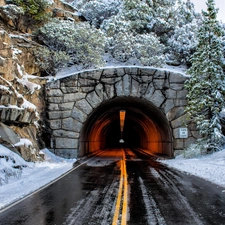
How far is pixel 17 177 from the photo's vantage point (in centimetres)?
1127

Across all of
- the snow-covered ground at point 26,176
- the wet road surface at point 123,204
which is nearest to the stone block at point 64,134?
the snow-covered ground at point 26,176

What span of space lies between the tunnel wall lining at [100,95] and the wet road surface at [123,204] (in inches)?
405

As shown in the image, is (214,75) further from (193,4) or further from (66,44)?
(193,4)

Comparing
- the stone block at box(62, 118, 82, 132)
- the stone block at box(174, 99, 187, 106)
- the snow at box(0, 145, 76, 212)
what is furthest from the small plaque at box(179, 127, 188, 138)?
the snow at box(0, 145, 76, 212)

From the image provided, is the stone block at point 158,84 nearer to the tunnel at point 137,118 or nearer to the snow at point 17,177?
the tunnel at point 137,118

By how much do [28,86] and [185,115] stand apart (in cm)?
1125

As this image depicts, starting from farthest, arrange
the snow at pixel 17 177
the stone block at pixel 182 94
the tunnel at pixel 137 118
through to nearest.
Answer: the tunnel at pixel 137 118, the stone block at pixel 182 94, the snow at pixel 17 177

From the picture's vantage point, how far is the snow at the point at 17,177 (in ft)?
26.9

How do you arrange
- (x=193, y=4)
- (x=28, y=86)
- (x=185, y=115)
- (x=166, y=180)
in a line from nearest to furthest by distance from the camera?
1. (x=166, y=180)
2. (x=28, y=86)
3. (x=185, y=115)
4. (x=193, y=4)

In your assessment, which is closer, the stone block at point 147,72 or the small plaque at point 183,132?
the small plaque at point 183,132

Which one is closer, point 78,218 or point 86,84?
point 78,218

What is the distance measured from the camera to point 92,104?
67.2 ft

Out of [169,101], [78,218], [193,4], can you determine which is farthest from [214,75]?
[193,4]

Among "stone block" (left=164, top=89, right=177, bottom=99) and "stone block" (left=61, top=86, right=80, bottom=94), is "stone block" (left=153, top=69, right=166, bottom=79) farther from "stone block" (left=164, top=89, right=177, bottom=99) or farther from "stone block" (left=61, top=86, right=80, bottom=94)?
"stone block" (left=61, top=86, right=80, bottom=94)
